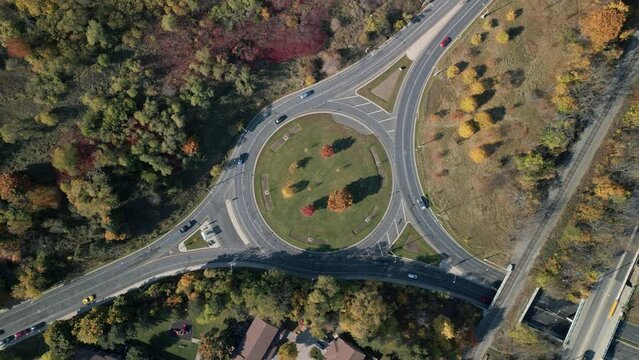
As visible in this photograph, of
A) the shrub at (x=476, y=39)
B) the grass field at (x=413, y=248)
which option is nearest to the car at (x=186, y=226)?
the grass field at (x=413, y=248)

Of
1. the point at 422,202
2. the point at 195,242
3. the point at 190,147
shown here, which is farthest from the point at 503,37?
the point at 195,242

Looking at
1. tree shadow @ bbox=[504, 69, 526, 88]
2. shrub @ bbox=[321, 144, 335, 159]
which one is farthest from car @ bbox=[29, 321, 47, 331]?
tree shadow @ bbox=[504, 69, 526, 88]

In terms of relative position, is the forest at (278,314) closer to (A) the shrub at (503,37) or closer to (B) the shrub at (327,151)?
(B) the shrub at (327,151)

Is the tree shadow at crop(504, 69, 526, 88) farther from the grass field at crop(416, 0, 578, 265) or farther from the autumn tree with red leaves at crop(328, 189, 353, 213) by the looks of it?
the autumn tree with red leaves at crop(328, 189, 353, 213)

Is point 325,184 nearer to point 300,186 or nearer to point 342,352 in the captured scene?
point 300,186

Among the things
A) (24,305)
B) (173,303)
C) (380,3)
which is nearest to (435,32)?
(380,3)

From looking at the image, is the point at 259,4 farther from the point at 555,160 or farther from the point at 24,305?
the point at 24,305
